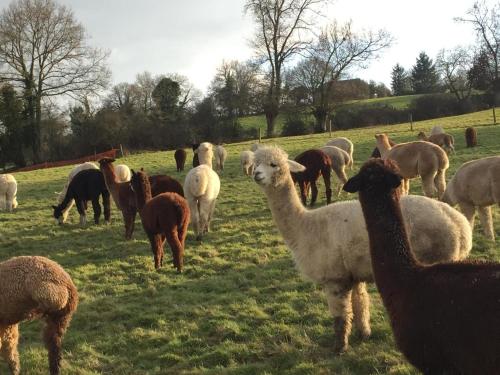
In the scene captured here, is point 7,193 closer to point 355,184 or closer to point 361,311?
point 361,311

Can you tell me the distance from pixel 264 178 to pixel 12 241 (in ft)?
26.5

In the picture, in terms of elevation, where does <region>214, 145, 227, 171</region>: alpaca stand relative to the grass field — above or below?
above

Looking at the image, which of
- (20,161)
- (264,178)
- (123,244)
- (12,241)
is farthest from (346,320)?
(20,161)

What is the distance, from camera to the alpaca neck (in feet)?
9.44

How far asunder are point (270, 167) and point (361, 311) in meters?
1.77

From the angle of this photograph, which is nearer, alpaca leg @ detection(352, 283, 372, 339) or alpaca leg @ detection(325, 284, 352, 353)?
alpaca leg @ detection(325, 284, 352, 353)

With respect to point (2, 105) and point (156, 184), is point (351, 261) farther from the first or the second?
point (2, 105)

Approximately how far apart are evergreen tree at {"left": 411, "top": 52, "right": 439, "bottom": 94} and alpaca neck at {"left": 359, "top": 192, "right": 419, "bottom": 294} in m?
70.9

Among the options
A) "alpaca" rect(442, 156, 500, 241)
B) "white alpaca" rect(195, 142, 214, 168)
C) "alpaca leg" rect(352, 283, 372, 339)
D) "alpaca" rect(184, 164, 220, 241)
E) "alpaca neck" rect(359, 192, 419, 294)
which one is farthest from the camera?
"white alpaca" rect(195, 142, 214, 168)

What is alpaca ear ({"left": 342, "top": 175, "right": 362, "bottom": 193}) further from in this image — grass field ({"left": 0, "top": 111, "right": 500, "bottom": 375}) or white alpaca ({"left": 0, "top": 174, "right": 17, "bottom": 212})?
white alpaca ({"left": 0, "top": 174, "right": 17, "bottom": 212})

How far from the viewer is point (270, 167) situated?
4984mm

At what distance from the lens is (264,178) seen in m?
4.89

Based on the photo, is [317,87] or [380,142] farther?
[317,87]

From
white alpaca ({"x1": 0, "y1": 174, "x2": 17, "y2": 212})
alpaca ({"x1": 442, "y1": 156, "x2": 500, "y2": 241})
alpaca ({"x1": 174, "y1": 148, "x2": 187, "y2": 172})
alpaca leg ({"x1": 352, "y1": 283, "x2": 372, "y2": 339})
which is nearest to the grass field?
alpaca leg ({"x1": 352, "y1": 283, "x2": 372, "y2": 339})
